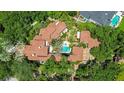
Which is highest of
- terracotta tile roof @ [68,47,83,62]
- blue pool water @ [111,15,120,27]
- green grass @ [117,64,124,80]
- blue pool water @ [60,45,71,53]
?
blue pool water @ [111,15,120,27]

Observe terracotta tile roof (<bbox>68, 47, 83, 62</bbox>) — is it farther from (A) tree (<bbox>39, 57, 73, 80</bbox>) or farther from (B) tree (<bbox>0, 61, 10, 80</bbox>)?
(B) tree (<bbox>0, 61, 10, 80</bbox>)

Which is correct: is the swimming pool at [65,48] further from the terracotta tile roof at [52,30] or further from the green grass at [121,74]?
the green grass at [121,74]

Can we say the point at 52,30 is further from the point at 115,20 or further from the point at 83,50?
the point at 115,20

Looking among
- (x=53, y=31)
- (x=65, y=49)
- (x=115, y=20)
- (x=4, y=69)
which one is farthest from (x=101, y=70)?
(x=4, y=69)

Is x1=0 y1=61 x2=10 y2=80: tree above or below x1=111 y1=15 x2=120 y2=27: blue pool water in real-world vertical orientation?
below

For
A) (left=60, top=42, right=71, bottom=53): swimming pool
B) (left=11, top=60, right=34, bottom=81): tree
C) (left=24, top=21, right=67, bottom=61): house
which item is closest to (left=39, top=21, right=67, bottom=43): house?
(left=24, top=21, right=67, bottom=61): house
